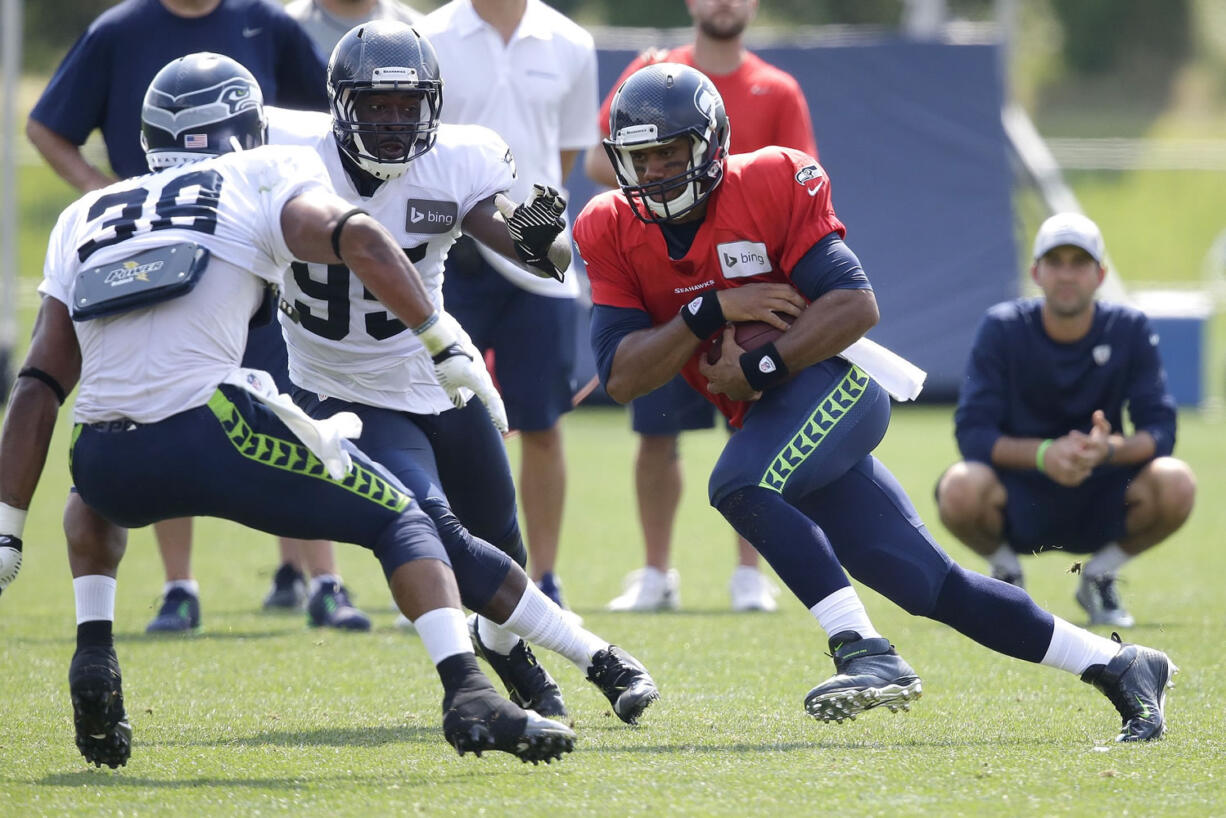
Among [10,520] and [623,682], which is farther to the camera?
[623,682]

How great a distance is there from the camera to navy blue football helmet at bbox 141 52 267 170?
3.76 metres

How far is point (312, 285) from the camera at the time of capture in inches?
160

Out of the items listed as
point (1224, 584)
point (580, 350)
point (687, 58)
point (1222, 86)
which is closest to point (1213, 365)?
point (580, 350)

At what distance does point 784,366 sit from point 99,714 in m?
1.66

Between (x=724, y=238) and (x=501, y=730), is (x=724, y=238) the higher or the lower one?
the higher one

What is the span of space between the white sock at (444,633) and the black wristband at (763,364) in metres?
0.92

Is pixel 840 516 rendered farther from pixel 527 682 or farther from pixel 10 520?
pixel 10 520

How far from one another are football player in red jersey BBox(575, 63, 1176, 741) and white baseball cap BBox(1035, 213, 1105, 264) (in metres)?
2.12

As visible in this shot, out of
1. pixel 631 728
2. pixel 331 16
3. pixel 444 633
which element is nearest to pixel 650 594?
pixel 631 728

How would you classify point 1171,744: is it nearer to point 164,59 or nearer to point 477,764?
point 477,764

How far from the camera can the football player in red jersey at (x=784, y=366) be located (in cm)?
376

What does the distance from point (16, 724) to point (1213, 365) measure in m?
14.4

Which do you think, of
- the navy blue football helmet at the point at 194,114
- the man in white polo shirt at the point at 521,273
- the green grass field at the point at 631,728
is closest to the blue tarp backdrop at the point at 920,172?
the green grass field at the point at 631,728

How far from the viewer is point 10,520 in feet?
11.3
